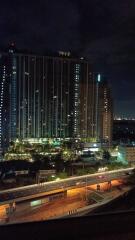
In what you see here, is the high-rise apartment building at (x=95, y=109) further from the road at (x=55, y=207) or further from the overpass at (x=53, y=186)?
the road at (x=55, y=207)

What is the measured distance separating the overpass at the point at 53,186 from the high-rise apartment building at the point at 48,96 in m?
6.22

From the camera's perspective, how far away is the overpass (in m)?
7.15

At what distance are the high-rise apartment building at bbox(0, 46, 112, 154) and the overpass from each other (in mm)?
6220

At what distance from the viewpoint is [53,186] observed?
8.28m

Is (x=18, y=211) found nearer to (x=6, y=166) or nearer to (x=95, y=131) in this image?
(x=6, y=166)

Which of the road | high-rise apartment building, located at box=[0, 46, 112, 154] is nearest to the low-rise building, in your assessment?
high-rise apartment building, located at box=[0, 46, 112, 154]

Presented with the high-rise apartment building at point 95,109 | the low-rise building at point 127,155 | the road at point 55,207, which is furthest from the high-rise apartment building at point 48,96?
the road at point 55,207

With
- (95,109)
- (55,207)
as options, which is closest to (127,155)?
(95,109)

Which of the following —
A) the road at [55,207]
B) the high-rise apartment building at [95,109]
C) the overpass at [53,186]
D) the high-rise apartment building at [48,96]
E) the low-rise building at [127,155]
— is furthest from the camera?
the high-rise apartment building at [95,109]

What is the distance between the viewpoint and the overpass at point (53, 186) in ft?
23.5

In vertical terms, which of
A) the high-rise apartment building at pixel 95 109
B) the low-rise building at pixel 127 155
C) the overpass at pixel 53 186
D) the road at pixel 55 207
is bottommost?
the road at pixel 55 207

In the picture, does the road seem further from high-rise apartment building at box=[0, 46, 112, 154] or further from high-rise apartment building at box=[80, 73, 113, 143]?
high-rise apartment building at box=[80, 73, 113, 143]

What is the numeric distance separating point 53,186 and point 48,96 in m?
8.71

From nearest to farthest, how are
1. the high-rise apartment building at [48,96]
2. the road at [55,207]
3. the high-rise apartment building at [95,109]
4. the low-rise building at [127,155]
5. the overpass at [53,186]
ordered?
the road at [55,207] < the overpass at [53,186] < the low-rise building at [127,155] < the high-rise apartment building at [48,96] < the high-rise apartment building at [95,109]
